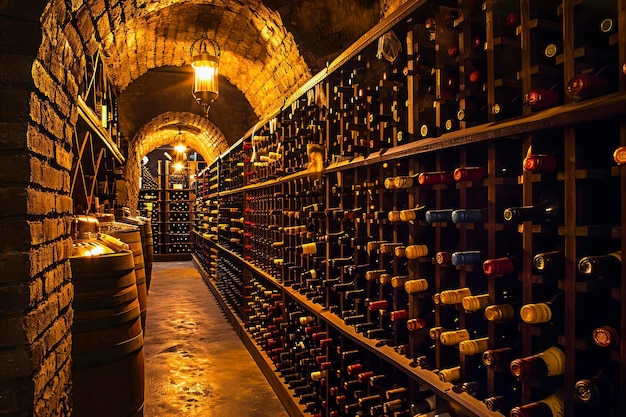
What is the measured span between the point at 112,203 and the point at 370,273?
7516 mm

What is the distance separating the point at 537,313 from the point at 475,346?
0.35 m

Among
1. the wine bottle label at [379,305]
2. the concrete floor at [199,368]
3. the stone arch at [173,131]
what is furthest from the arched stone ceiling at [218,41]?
the wine bottle label at [379,305]

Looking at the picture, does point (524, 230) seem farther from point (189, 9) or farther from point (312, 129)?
point (189, 9)

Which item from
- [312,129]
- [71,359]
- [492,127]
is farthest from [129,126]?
[492,127]

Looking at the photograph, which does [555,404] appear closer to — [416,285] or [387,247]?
[416,285]

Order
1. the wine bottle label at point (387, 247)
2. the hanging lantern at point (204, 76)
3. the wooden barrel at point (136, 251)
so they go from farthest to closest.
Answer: the hanging lantern at point (204, 76)
the wooden barrel at point (136, 251)
the wine bottle label at point (387, 247)

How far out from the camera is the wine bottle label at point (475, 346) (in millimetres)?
1775

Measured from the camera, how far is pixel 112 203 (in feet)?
29.6

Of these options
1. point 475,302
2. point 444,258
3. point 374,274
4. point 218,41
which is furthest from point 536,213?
point 218,41

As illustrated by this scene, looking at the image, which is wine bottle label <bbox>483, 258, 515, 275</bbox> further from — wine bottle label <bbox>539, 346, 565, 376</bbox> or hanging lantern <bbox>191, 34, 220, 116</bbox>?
hanging lantern <bbox>191, 34, 220, 116</bbox>

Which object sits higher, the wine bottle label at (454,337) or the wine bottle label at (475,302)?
the wine bottle label at (475,302)

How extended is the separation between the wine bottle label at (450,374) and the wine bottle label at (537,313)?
534 mm

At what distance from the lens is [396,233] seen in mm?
2475

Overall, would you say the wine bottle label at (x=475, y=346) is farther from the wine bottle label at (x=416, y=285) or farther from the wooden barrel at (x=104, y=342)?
the wooden barrel at (x=104, y=342)
